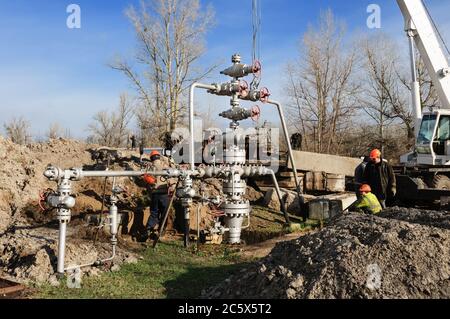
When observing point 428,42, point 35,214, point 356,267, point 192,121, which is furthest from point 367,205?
point 428,42

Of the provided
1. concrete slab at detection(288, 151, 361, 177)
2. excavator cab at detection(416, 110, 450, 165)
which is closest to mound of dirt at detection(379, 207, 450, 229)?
concrete slab at detection(288, 151, 361, 177)

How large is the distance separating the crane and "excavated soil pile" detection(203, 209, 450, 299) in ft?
26.4

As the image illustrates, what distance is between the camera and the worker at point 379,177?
891 centimetres

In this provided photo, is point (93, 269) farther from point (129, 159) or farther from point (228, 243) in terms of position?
point (129, 159)

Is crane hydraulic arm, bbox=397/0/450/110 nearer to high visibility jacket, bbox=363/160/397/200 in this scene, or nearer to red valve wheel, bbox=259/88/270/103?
high visibility jacket, bbox=363/160/397/200

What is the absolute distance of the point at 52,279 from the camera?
5262 mm

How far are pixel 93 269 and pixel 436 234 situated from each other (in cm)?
393

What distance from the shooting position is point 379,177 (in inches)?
351

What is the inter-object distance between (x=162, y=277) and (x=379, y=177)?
196 inches

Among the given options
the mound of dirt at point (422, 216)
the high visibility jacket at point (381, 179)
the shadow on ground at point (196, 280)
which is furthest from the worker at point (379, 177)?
the shadow on ground at point (196, 280)

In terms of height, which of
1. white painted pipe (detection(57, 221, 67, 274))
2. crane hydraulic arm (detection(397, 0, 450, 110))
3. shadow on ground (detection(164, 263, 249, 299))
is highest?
crane hydraulic arm (detection(397, 0, 450, 110))

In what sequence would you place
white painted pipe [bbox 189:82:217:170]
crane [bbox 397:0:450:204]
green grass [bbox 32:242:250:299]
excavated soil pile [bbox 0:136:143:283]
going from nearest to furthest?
green grass [bbox 32:242:250:299] → excavated soil pile [bbox 0:136:143:283] → white painted pipe [bbox 189:82:217:170] → crane [bbox 397:0:450:204]

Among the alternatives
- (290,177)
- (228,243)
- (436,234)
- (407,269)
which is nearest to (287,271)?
(407,269)

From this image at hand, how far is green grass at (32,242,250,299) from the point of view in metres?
5.04
